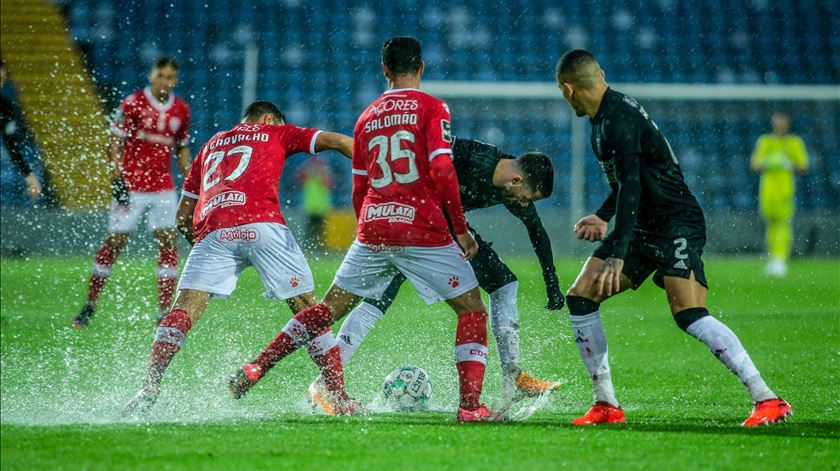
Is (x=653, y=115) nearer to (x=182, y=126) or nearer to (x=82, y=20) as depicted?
(x=82, y=20)

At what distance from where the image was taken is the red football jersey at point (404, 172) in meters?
5.37

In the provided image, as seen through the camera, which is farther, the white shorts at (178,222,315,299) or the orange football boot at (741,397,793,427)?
the white shorts at (178,222,315,299)

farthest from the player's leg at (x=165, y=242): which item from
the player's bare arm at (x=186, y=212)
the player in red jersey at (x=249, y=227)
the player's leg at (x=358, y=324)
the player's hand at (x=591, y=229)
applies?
the player's hand at (x=591, y=229)

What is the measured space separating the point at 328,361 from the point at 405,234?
3.00 ft

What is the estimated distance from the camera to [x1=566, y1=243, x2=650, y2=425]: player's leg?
538 cm

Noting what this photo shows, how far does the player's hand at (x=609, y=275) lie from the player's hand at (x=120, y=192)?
18.9 feet

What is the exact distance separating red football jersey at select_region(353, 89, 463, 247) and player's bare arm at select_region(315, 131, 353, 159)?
0.30 m

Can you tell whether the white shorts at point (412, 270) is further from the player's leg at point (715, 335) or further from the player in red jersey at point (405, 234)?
the player's leg at point (715, 335)

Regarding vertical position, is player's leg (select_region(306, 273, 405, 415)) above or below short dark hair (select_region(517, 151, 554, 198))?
below

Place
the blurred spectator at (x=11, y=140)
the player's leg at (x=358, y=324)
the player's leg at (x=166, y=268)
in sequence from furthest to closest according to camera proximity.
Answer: the blurred spectator at (x=11, y=140)
the player's leg at (x=166, y=268)
the player's leg at (x=358, y=324)

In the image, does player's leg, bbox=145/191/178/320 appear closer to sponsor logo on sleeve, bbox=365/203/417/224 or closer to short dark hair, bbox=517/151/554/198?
sponsor logo on sleeve, bbox=365/203/417/224

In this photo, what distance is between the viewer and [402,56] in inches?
216

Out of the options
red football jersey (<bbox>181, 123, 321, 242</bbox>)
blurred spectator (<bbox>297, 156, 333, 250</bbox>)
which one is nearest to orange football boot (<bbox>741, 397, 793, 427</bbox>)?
red football jersey (<bbox>181, 123, 321, 242</bbox>)

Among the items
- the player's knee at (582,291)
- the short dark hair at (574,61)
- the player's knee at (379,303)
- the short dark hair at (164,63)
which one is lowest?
the player's knee at (379,303)
